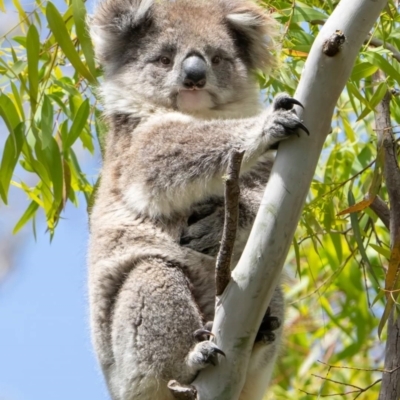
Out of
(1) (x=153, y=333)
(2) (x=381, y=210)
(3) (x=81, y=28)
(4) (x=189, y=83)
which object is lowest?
(1) (x=153, y=333)

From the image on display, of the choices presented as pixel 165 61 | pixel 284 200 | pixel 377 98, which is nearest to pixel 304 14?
pixel 377 98

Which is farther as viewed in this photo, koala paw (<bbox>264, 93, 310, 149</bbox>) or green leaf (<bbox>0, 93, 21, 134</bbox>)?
green leaf (<bbox>0, 93, 21, 134</bbox>)

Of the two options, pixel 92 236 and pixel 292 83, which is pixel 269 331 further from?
pixel 292 83

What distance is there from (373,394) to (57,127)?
2.20 meters

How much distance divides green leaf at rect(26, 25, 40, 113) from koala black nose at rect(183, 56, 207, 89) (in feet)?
1.83

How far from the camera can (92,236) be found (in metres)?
3.05

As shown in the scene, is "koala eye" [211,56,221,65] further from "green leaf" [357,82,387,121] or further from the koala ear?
"green leaf" [357,82,387,121]

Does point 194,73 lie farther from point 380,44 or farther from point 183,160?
point 380,44

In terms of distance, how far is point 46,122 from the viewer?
9.67 ft

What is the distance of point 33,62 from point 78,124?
0.40m

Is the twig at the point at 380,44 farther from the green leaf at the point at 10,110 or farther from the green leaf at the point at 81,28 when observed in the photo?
the green leaf at the point at 10,110

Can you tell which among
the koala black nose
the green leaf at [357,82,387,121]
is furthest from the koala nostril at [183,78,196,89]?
the green leaf at [357,82,387,121]

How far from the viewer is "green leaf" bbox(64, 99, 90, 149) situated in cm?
306

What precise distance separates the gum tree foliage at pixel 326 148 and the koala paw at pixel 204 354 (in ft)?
1.82
